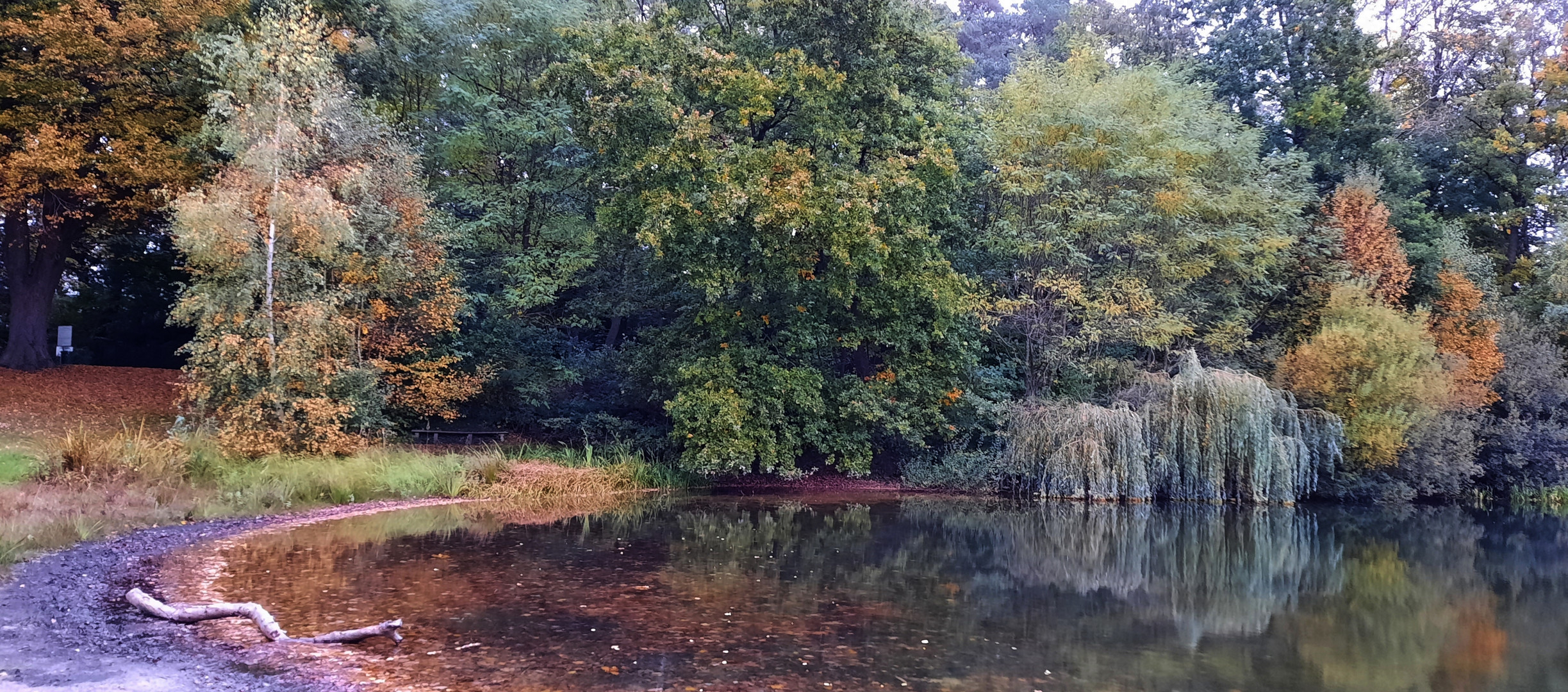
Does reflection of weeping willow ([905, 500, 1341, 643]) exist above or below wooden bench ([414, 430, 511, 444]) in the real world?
below

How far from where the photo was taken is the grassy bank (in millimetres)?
11344

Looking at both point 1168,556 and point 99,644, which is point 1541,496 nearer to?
point 1168,556

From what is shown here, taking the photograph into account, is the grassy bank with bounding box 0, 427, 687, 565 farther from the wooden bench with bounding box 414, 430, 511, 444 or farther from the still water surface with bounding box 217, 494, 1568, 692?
the wooden bench with bounding box 414, 430, 511, 444

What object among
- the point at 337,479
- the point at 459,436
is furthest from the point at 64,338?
the point at 337,479

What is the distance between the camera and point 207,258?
16.2 metres

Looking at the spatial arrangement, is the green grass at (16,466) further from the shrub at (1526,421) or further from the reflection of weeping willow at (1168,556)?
the shrub at (1526,421)

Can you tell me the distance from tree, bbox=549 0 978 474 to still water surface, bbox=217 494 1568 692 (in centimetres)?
463

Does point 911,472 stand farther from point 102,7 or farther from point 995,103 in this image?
point 102,7

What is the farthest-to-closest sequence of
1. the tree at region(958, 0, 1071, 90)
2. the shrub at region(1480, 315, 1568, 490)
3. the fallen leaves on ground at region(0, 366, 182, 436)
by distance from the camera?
1. the tree at region(958, 0, 1071, 90)
2. the shrub at region(1480, 315, 1568, 490)
3. the fallen leaves on ground at region(0, 366, 182, 436)

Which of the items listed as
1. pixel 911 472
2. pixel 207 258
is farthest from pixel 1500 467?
pixel 207 258

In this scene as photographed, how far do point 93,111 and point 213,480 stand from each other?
11.6 meters

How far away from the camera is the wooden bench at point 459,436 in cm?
2198

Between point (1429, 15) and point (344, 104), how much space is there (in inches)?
1484

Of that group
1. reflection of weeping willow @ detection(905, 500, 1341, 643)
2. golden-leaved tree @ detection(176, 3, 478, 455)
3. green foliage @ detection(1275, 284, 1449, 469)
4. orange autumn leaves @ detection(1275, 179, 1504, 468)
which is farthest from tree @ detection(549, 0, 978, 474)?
orange autumn leaves @ detection(1275, 179, 1504, 468)
